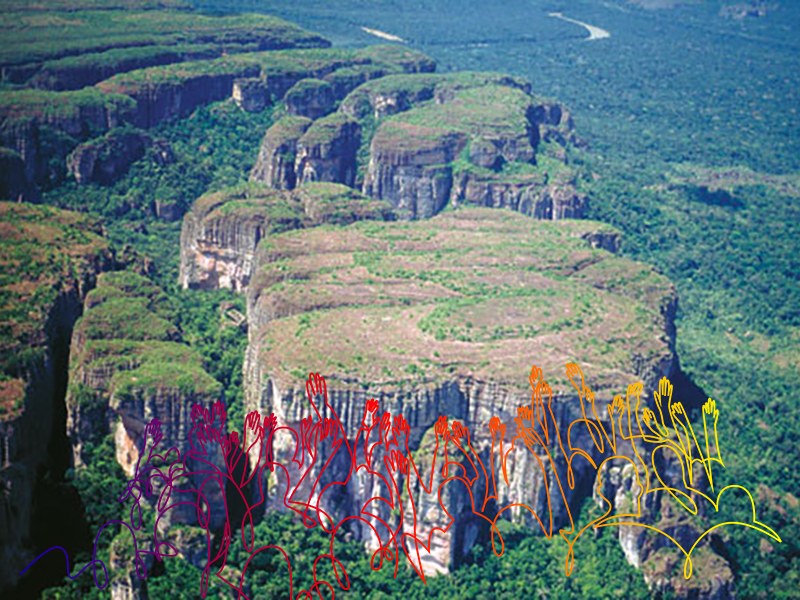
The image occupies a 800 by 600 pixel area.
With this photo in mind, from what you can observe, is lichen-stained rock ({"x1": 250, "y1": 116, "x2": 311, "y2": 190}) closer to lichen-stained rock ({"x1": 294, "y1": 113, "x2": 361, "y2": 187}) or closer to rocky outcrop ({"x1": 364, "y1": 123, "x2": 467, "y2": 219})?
lichen-stained rock ({"x1": 294, "y1": 113, "x2": 361, "y2": 187})

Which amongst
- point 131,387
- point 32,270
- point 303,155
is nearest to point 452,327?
point 131,387

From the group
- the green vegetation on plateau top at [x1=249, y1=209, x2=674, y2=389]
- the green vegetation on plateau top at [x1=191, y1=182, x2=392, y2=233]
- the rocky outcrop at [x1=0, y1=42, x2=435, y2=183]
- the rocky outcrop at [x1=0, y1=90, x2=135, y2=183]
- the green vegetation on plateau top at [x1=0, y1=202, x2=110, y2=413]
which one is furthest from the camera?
the rocky outcrop at [x1=0, y1=42, x2=435, y2=183]

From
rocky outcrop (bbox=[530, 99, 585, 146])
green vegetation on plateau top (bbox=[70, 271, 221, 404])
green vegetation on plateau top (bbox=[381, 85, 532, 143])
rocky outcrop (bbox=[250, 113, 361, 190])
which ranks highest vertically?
green vegetation on plateau top (bbox=[70, 271, 221, 404])

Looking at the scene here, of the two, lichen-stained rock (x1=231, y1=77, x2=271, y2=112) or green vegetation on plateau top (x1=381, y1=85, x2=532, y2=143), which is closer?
green vegetation on plateau top (x1=381, y1=85, x2=532, y2=143)

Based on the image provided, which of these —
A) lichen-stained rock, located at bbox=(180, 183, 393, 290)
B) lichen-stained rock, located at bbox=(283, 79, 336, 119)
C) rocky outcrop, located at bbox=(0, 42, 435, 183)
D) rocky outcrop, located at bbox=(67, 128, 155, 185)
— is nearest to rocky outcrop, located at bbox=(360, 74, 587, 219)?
lichen-stained rock, located at bbox=(283, 79, 336, 119)

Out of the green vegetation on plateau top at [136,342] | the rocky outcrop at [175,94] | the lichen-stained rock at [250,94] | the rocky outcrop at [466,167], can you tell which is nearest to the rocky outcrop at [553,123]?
the rocky outcrop at [466,167]
